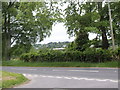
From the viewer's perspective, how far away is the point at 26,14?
25.2m

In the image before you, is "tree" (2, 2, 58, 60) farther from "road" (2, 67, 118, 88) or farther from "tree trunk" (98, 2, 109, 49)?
"road" (2, 67, 118, 88)

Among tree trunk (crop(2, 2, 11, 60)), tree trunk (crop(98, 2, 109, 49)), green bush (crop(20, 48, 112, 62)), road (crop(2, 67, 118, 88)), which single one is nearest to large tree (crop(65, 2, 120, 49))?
tree trunk (crop(98, 2, 109, 49))

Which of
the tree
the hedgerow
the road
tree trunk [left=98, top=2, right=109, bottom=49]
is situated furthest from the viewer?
the tree

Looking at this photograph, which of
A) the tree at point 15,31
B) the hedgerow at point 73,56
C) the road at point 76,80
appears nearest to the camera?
the road at point 76,80

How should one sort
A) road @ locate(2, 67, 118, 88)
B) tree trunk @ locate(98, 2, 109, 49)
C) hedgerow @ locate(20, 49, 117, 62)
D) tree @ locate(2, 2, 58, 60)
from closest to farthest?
road @ locate(2, 67, 118, 88), hedgerow @ locate(20, 49, 117, 62), tree trunk @ locate(98, 2, 109, 49), tree @ locate(2, 2, 58, 60)

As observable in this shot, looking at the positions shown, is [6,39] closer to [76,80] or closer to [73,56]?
[73,56]

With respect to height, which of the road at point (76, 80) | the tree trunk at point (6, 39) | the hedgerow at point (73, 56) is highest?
the tree trunk at point (6, 39)

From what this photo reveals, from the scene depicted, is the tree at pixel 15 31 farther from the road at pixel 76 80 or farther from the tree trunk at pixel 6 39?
the road at pixel 76 80

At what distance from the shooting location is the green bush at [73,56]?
76.1 feet

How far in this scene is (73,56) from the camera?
82.9 ft

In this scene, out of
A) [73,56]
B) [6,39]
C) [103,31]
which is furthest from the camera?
[6,39]

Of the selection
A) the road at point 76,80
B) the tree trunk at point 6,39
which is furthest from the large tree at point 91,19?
the tree trunk at point 6,39

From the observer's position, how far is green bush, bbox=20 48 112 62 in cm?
2320

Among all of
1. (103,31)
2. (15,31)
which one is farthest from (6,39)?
(103,31)
